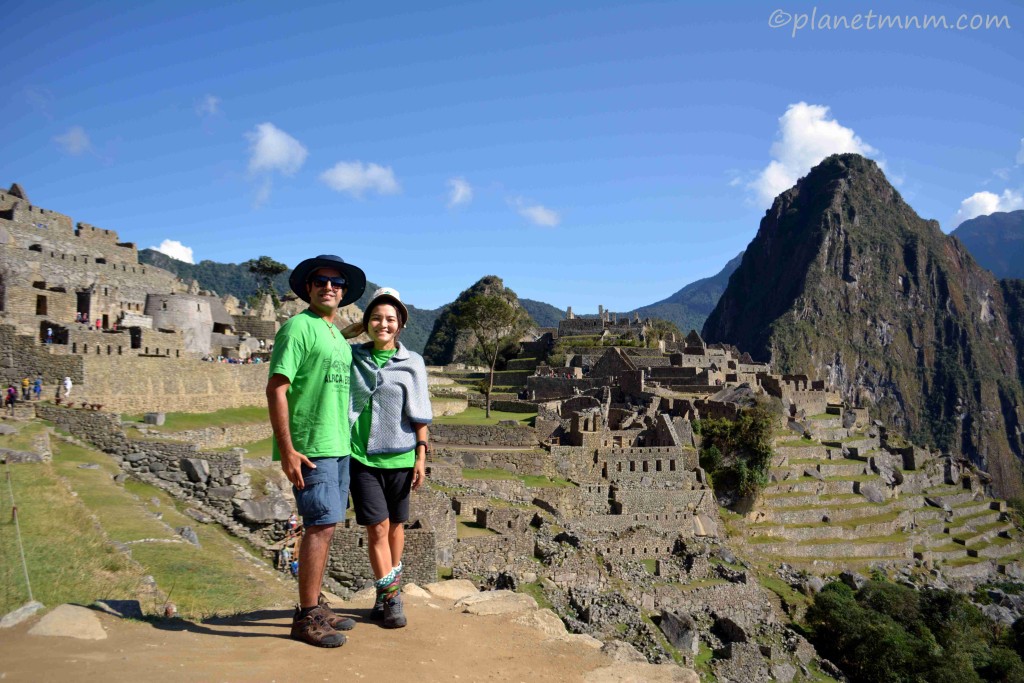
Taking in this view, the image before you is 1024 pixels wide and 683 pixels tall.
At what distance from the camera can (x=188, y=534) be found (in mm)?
11445

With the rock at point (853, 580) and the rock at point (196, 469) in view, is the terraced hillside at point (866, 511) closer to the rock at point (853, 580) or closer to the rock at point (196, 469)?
the rock at point (853, 580)

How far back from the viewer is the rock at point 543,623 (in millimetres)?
6325

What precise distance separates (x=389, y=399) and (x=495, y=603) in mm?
2500

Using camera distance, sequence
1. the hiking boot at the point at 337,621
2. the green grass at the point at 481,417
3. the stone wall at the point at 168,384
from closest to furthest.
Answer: the hiking boot at the point at 337,621 < the stone wall at the point at 168,384 < the green grass at the point at 481,417

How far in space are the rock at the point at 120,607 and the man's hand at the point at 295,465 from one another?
7.00 feet

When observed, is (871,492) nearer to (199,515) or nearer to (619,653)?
(199,515)

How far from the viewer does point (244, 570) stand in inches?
413

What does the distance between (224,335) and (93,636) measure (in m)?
24.8

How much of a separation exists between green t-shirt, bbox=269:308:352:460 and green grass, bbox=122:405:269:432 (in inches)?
556

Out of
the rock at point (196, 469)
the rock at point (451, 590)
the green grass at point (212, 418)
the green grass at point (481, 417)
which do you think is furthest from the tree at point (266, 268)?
the rock at point (451, 590)

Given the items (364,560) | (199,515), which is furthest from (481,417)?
(199,515)

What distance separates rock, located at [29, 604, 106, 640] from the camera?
5070mm

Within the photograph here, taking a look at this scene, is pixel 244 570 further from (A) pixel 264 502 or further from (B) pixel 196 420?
(B) pixel 196 420

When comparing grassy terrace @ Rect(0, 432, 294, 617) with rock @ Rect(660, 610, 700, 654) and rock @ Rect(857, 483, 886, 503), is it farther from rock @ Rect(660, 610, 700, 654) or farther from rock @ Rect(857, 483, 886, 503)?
rock @ Rect(857, 483, 886, 503)
